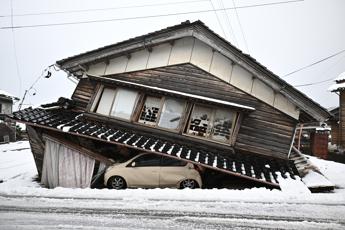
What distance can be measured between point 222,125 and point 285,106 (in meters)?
2.79

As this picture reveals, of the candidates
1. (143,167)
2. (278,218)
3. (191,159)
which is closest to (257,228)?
(278,218)

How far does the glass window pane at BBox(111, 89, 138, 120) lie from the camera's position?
1202 cm

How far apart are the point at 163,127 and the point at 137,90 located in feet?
7.07

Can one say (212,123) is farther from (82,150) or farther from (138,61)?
(82,150)

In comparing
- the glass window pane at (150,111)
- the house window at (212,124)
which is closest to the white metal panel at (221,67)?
the house window at (212,124)

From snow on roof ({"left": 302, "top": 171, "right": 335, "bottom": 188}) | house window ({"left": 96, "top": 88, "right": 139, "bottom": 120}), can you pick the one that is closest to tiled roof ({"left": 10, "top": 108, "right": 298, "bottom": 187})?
snow on roof ({"left": 302, "top": 171, "right": 335, "bottom": 188})

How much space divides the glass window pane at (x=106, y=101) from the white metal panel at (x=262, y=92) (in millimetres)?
6548

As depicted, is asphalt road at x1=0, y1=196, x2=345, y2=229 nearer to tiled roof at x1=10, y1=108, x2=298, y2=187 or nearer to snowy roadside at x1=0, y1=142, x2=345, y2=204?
snowy roadside at x1=0, y1=142, x2=345, y2=204

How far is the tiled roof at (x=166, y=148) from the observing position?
9.19 meters

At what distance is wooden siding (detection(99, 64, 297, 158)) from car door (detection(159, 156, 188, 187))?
2.85 meters

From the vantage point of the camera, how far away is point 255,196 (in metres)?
8.09

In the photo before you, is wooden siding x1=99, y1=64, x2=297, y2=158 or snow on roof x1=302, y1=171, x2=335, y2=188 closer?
snow on roof x1=302, y1=171, x2=335, y2=188

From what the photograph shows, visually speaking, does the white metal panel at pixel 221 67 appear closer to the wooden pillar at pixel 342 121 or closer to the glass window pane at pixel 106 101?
the glass window pane at pixel 106 101

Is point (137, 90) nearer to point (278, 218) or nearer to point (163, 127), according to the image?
point (163, 127)
